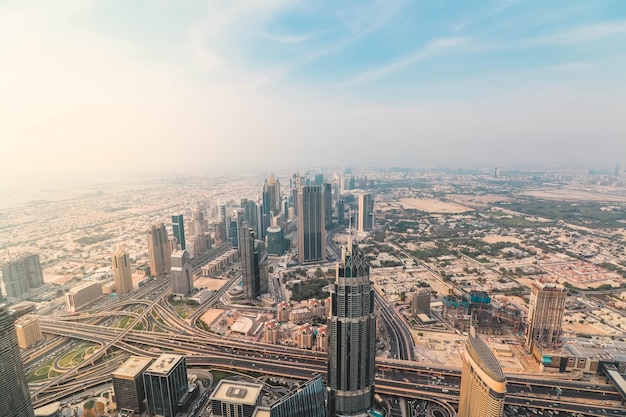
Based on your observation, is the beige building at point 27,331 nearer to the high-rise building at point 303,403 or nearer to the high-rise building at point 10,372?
the high-rise building at point 10,372

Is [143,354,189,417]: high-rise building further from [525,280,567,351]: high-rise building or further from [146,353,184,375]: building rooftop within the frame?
[525,280,567,351]: high-rise building

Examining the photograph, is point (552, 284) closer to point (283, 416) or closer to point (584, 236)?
point (283, 416)

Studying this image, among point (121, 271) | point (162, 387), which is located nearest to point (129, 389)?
point (162, 387)

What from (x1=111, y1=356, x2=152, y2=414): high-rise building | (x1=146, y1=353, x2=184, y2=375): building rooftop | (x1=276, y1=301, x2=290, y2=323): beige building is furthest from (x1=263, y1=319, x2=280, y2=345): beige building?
(x1=111, y1=356, x2=152, y2=414): high-rise building

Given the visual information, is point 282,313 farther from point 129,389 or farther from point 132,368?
point 129,389

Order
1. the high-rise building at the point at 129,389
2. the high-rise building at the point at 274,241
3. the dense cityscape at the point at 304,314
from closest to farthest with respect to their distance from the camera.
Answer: the dense cityscape at the point at 304,314
the high-rise building at the point at 129,389
the high-rise building at the point at 274,241

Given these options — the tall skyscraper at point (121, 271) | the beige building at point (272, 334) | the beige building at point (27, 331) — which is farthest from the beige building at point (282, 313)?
the beige building at point (27, 331)

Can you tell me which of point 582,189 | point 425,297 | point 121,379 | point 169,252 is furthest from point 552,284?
point 582,189
